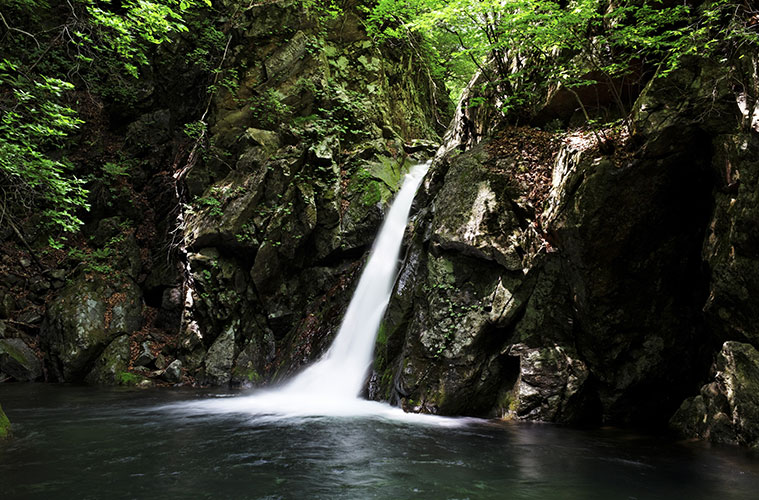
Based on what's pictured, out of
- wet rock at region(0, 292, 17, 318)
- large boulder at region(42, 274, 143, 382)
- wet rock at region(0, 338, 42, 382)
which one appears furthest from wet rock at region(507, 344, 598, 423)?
wet rock at region(0, 292, 17, 318)

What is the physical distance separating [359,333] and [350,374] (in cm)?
93

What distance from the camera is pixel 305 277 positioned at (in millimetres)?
11812

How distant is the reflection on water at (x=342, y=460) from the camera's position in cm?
361

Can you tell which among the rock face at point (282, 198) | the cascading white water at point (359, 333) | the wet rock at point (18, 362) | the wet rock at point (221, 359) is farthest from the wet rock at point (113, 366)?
the cascading white water at point (359, 333)

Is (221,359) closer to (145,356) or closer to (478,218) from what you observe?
(145,356)

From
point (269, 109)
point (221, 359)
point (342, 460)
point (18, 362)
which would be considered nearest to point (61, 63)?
point (269, 109)

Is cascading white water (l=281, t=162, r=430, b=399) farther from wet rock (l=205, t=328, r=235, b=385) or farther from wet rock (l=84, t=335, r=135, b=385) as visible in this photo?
wet rock (l=84, t=335, r=135, b=385)

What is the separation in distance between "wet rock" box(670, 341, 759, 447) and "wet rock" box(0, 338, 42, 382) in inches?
529

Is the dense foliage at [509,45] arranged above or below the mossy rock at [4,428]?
above

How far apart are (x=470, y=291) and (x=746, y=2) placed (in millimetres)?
5458

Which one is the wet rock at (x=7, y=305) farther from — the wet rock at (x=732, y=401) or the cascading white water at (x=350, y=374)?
the wet rock at (x=732, y=401)

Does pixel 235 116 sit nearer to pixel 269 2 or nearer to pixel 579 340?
pixel 269 2

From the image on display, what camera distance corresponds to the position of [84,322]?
10445mm

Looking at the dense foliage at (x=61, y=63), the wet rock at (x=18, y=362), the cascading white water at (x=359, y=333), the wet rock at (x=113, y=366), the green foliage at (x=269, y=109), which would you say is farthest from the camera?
the green foliage at (x=269, y=109)
